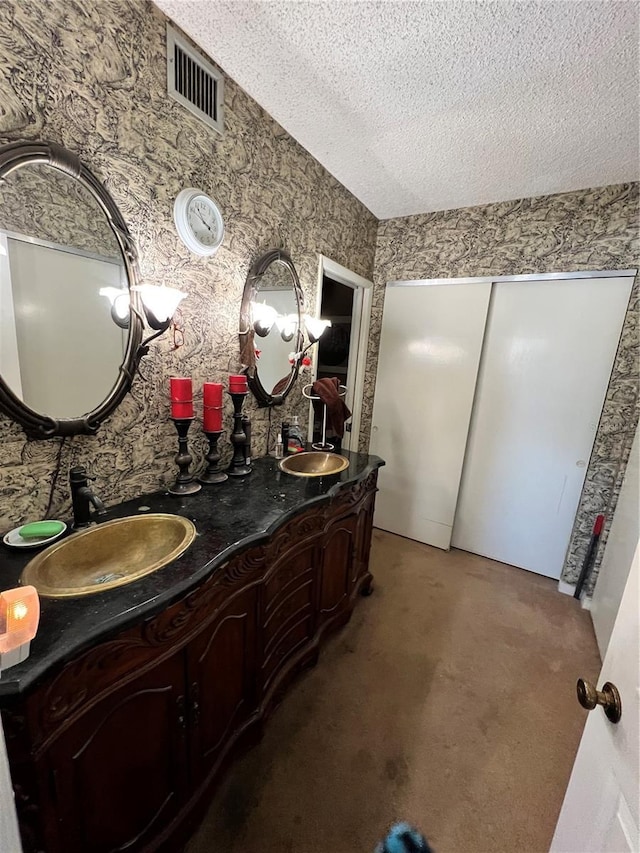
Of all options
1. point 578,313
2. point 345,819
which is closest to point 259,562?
point 345,819

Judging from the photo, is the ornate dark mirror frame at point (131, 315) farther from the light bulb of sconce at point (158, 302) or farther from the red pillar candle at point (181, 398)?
the red pillar candle at point (181, 398)

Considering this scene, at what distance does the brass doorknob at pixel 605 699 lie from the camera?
0.62 meters

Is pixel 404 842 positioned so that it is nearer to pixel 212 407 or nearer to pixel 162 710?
pixel 162 710

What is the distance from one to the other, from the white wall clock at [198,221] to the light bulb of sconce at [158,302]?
0.31m

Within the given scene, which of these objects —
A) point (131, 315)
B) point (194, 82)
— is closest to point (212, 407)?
point (131, 315)

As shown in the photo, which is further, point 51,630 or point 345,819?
point 345,819

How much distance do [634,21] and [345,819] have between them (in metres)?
2.89

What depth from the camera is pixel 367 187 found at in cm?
233

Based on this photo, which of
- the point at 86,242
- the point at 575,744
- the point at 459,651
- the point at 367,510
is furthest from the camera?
the point at 367,510

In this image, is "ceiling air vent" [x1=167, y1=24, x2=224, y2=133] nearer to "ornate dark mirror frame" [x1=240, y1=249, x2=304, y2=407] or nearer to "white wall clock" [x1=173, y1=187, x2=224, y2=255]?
"white wall clock" [x1=173, y1=187, x2=224, y2=255]

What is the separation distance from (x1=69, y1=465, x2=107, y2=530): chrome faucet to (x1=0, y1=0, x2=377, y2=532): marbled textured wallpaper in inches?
3.6

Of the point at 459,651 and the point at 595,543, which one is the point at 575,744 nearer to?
the point at 459,651

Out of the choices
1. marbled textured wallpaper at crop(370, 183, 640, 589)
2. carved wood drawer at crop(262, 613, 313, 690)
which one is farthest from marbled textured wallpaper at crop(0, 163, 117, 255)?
marbled textured wallpaper at crop(370, 183, 640, 589)

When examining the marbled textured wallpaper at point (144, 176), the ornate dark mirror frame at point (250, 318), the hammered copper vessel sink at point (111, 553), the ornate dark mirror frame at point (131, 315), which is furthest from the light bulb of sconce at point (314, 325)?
the hammered copper vessel sink at point (111, 553)
